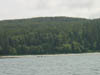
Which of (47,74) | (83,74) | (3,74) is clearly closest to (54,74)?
(47,74)

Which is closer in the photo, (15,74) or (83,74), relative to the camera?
(83,74)

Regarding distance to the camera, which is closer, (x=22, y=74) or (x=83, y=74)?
(x=83, y=74)

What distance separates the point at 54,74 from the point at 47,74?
2.06 metres

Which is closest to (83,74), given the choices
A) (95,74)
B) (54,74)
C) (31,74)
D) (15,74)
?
(95,74)

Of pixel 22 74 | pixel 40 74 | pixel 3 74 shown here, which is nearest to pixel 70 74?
pixel 40 74

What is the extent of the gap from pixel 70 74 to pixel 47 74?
7.00 m

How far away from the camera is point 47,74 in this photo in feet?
250

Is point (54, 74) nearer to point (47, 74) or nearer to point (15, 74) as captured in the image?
point (47, 74)

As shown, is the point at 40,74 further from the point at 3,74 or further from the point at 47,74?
the point at 3,74

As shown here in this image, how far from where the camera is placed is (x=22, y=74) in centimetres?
7694

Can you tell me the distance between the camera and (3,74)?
3110 inches

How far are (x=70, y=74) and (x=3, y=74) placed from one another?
1986 cm

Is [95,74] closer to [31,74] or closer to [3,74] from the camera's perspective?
[31,74]

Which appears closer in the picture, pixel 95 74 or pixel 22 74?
pixel 95 74
